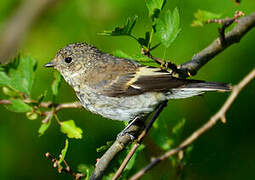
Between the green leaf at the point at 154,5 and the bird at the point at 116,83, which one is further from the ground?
the green leaf at the point at 154,5

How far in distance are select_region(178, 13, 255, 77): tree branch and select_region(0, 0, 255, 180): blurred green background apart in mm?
701

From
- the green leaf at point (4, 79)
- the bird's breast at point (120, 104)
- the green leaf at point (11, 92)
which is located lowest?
the bird's breast at point (120, 104)

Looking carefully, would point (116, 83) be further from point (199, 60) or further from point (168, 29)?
point (168, 29)

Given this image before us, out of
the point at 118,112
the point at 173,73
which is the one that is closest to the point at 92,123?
the point at 118,112

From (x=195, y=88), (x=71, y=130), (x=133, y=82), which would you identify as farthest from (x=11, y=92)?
(x=195, y=88)

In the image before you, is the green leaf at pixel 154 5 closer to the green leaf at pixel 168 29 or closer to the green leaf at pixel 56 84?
the green leaf at pixel 168 29

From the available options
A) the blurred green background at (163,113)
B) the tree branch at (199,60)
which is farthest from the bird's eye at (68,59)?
the tree branch at (199,60)

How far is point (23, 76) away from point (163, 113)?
1.29 m

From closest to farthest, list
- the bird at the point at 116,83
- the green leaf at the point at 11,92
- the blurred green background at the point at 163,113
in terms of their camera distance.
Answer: the green leaf at the point at 11,92 < the bird at the point at 116,83 < the blurred green background at the point at 163,113

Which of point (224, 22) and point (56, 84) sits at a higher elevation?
point (56, 84)

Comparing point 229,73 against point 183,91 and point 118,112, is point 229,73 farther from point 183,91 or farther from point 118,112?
point 118,112

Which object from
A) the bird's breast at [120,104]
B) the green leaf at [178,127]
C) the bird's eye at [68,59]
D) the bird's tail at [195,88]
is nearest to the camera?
the bird's tail at [195,88]

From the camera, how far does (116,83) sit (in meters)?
4.12

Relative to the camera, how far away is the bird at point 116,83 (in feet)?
12.0
